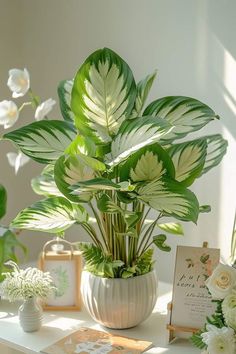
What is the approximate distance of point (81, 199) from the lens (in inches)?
51.9

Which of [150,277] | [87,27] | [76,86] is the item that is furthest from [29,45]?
[150,277]

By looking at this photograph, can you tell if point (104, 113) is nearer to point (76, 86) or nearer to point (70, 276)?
point (76, 86)

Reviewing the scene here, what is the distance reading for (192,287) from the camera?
1.42 metres

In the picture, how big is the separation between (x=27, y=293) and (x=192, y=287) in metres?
0.46

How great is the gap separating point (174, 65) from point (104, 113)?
2.17ft

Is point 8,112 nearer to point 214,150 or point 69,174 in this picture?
point 69,174

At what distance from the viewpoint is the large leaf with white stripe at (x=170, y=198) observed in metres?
1.26

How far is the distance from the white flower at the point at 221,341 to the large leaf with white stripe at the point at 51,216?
1.50 feet

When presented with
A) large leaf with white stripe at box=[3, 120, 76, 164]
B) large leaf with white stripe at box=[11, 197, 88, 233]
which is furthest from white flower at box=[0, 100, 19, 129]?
large leaf with white stripe at box=[11, 197, 88, 233]

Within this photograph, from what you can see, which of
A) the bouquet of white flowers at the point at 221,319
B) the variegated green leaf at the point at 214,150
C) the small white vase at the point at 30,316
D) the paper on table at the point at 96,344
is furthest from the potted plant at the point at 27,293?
the variegated green leaf at the point at 214,150

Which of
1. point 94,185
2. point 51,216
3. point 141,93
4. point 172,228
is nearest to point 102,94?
point 141,93

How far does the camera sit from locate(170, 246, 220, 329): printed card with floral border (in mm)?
1401

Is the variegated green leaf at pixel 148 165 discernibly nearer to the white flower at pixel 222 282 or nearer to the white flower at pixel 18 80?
the white flower at pixel 222 282

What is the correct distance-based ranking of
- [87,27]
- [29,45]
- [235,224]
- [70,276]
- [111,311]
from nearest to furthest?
1. [111,311]
2. [70,276]
3. [235,224]
4. [87,27]
5. [29,45]
